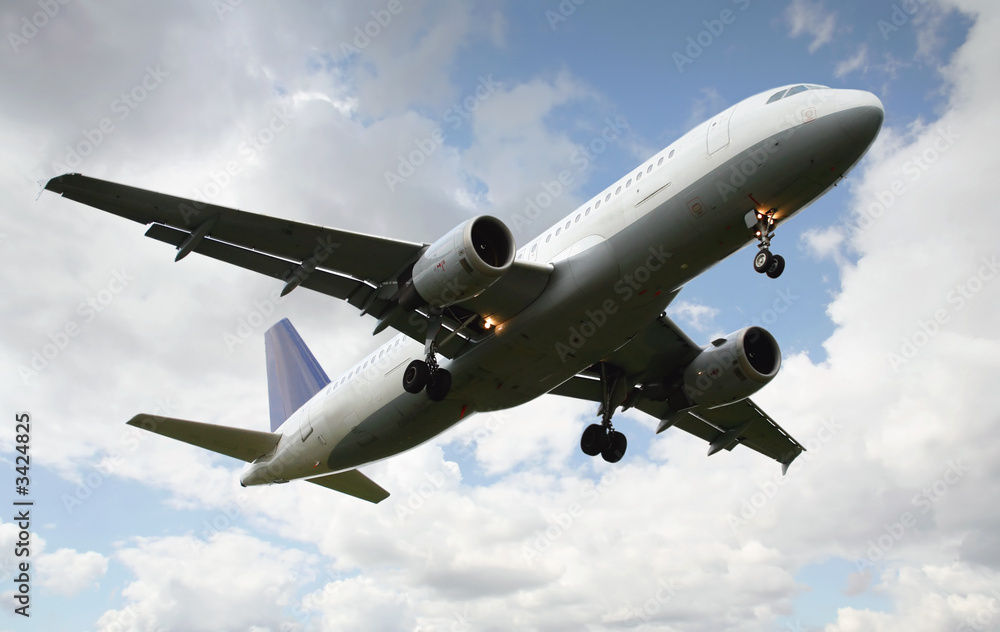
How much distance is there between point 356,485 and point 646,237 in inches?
551

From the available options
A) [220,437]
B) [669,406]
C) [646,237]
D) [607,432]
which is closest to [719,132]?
[646,237]

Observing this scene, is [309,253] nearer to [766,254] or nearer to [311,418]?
[311,418]

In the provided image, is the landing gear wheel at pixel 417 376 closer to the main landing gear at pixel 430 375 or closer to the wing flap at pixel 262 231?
the main landing gear at pixel 430 375

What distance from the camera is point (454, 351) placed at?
17281 millimetres

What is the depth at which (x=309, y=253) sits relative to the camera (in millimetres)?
16203

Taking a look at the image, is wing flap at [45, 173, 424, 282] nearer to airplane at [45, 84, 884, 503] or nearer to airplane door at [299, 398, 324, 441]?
airplane at [45, 84, 884, 503]

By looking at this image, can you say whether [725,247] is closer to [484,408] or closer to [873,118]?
[873,118]

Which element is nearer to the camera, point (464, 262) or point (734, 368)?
point (464, 262)

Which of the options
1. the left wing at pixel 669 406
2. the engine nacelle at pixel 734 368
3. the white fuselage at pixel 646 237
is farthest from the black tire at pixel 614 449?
the white fuselage at pixel 646 237

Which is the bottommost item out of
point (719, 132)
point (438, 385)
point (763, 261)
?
point (438, 385)

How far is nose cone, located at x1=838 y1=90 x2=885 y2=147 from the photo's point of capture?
13.3 m

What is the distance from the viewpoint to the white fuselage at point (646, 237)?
45.0 feet

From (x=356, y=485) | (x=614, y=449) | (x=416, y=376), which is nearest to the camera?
(x=416, y=376)

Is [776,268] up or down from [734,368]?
down
